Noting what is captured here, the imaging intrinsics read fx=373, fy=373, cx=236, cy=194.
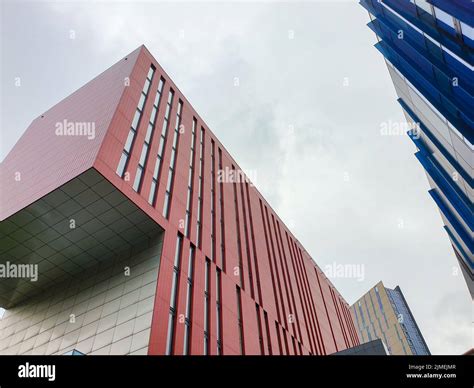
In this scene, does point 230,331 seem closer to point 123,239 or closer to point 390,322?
point 123,239

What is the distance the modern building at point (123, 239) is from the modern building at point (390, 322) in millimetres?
66077

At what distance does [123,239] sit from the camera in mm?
20500

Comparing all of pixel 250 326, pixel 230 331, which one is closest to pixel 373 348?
pixel 250 326

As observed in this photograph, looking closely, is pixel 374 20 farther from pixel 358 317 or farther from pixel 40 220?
pixel 358 317

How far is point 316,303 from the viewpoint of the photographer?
146 feet

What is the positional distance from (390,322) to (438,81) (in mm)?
84459

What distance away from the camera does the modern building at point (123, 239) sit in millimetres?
17781

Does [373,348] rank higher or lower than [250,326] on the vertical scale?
lower

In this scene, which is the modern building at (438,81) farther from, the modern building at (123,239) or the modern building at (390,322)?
the modern building at (390,322)

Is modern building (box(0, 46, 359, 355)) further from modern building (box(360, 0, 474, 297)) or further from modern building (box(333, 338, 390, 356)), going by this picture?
modern building (box(360, 0, 474, 297))

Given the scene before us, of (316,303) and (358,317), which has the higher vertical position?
(358,317)

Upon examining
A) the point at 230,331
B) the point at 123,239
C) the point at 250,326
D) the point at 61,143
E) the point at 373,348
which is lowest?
the point at 373,348
